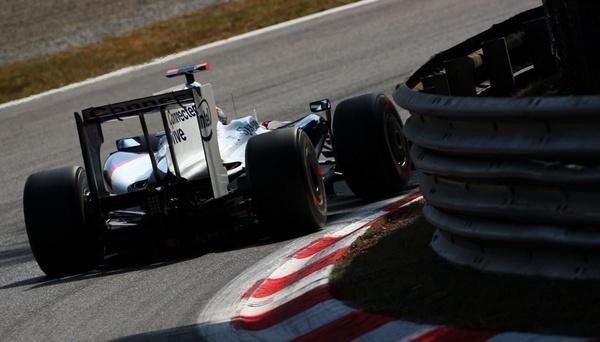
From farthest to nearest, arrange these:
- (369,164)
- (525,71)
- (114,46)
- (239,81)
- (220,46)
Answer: (114,46), (220,46), (239,81), (369,164), (525,71)

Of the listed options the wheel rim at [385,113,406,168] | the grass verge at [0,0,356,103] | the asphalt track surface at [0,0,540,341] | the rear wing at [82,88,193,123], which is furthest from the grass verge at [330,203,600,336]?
the grass verge at [0,0,356,103]

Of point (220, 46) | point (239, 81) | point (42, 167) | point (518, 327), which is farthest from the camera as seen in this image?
point (220, 46)

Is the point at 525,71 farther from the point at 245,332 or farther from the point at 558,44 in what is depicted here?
the point at 245,332

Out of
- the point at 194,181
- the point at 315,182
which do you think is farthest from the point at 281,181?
the point at 194,181

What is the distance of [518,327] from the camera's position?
4848 millimetres

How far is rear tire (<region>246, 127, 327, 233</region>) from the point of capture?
27.7 feet

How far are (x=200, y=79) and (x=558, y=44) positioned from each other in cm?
1197

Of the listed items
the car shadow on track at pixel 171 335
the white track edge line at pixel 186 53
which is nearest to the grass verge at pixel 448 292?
the car shadow on track at pixel 171 335

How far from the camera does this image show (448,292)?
5.56m

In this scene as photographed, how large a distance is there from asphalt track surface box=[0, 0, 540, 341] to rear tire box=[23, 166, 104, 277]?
0.15m

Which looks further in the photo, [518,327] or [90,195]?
[90,195]

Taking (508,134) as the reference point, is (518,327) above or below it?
below

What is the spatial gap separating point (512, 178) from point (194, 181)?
368 cm


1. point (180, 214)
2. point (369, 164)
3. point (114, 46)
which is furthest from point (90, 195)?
point (114, 46)
